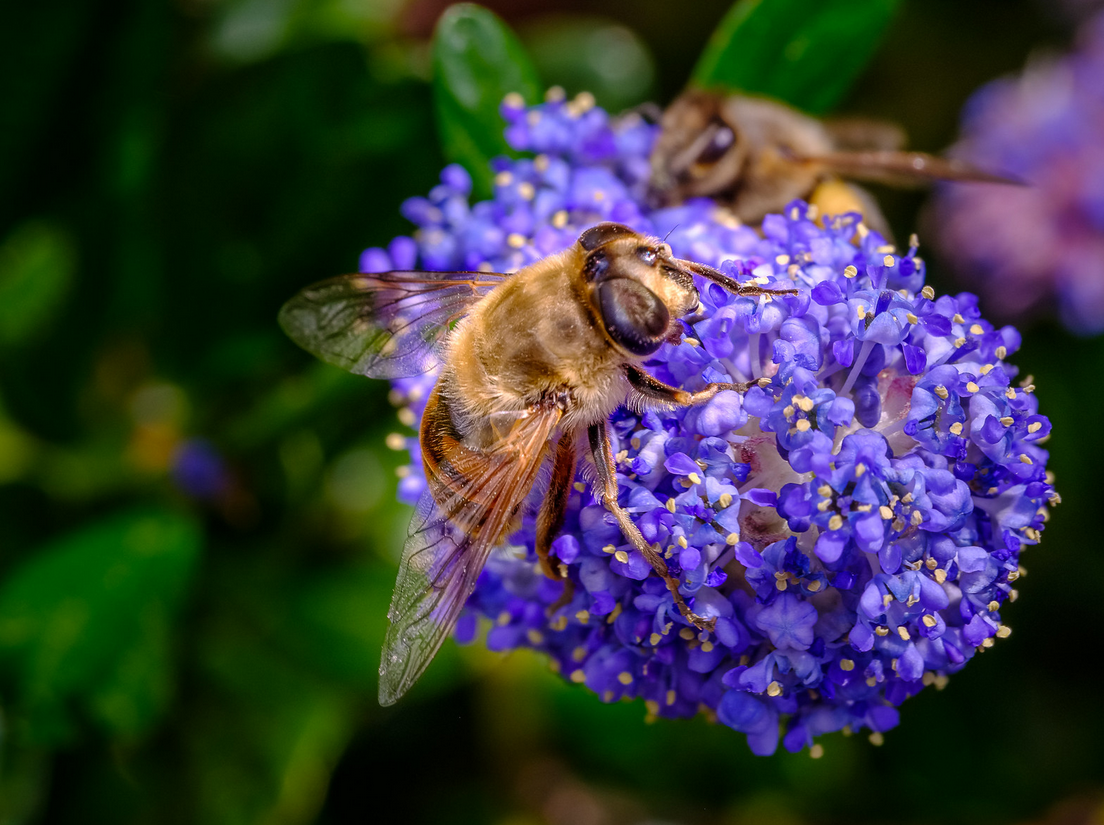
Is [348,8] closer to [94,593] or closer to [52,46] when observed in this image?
[52,46]

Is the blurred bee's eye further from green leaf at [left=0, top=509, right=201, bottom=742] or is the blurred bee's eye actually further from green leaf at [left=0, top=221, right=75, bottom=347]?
green leaf at [left=0, top=221, right=75, bottom=347]

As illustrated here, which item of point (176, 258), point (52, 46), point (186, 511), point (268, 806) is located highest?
point (52, 46)

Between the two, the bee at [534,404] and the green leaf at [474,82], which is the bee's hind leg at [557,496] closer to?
the bee at [534,404]

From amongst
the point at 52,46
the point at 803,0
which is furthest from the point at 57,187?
the point at 803,0

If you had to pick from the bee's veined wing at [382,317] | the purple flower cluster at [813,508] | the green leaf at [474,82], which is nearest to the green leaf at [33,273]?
the green leaf at [474,82]

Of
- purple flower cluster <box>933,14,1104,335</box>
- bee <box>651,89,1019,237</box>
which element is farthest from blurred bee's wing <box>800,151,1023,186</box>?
purple flower cluster <box>933,14,1104,335</box>

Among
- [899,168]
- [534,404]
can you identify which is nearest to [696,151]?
[899,168]

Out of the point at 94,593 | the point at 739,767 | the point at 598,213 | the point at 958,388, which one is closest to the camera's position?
the point at 958,388

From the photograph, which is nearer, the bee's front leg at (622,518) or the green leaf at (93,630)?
the bee's front leg at (622,518)
